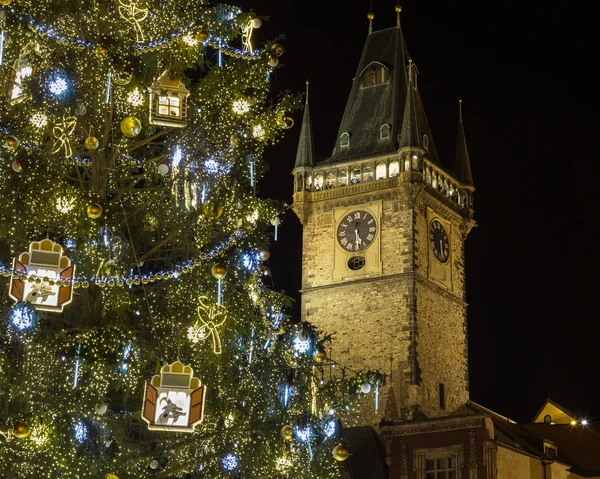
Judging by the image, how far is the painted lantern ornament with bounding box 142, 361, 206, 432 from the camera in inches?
615

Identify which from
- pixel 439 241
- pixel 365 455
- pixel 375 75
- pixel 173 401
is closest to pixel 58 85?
pixel 173 401

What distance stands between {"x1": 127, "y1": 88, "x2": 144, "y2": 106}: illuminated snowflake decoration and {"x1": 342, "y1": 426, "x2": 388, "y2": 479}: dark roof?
72.9 feet

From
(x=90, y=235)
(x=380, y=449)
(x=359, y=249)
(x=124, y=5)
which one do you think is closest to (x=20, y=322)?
(x=90, y=235)

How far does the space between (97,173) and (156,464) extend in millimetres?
4051

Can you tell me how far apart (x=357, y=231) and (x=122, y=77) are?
2869 centimetres

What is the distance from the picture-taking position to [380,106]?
47406 mm

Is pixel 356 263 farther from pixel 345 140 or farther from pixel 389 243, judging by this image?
pixel 345 140

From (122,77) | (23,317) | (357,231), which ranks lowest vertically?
(23,317)

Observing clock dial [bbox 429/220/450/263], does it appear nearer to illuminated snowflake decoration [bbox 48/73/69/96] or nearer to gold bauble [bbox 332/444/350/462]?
gold bauble [bbox 332/444/350/462]

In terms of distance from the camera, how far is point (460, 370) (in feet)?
148

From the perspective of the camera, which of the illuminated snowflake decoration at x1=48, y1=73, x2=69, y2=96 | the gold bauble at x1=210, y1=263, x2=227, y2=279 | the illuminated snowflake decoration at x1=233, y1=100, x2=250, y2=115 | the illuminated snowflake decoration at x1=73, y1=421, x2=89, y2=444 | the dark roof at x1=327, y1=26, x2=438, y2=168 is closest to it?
the illuminated snowflake decoration at x1=73, y1=421, x2=89, y2=444

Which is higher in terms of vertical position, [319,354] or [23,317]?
[319,354]

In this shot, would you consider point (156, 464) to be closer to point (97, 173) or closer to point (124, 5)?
point (97, 173)

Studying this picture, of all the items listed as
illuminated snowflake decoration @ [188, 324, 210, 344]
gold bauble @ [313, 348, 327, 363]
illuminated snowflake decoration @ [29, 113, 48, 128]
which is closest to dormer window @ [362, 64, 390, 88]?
gold bauble @ [313, 348, 327, 363]
